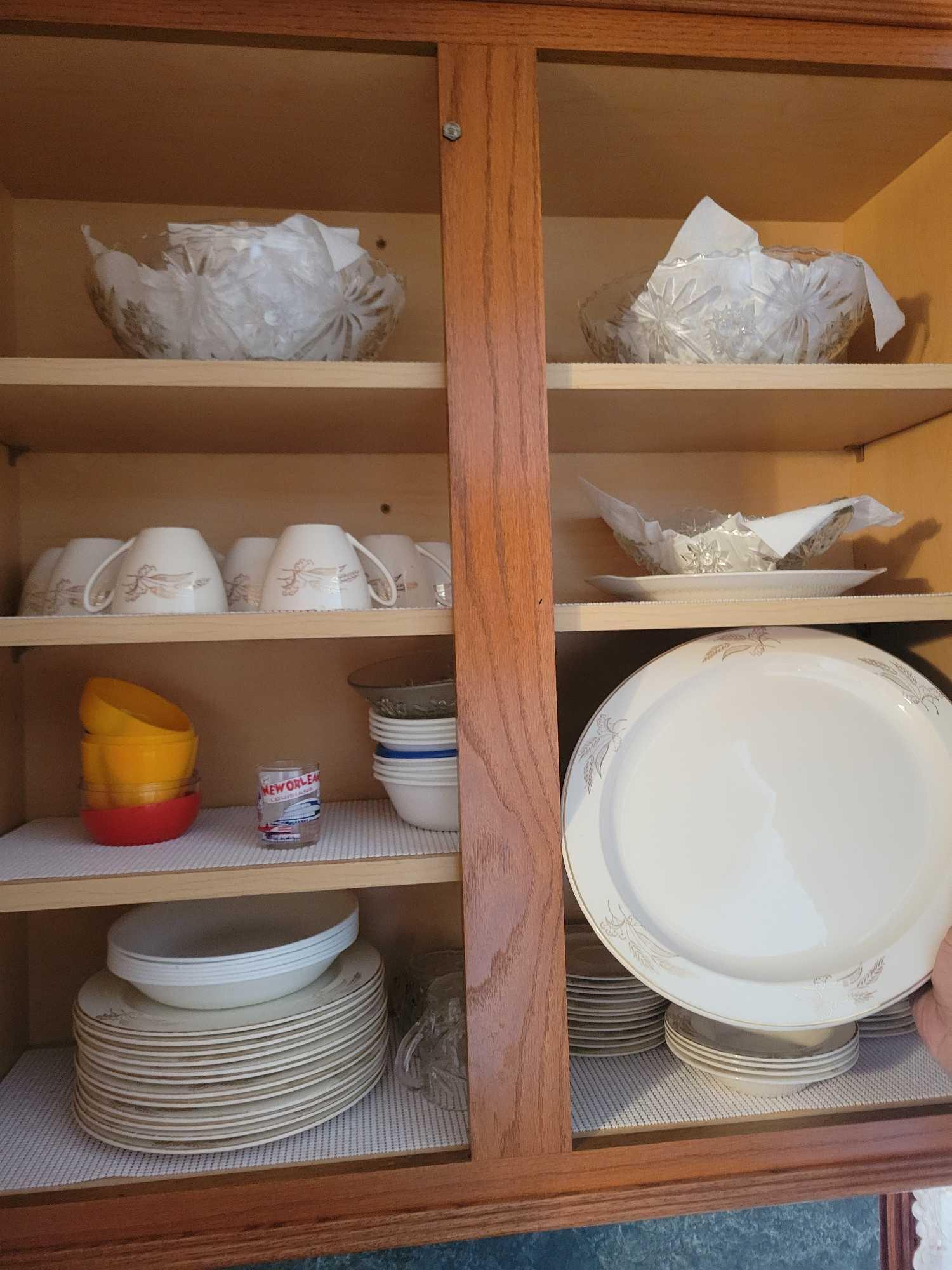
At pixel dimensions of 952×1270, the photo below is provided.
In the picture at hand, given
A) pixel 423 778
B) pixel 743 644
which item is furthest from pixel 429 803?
pixel 743 644

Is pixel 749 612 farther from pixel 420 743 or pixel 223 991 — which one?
pixel 223 991

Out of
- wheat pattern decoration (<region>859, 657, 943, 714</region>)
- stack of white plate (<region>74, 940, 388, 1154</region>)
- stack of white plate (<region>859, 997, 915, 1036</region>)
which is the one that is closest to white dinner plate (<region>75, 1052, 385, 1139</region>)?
stack of white plate (<region>74, 940, 388, 1154</region>)

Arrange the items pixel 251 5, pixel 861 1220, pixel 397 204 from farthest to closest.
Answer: pixel 861 1220 → pixel 397 204 → pixel 251 5

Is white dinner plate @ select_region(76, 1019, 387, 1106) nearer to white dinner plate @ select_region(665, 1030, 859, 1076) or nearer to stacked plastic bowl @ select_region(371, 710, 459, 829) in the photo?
stacked plastic bowl @ select_region(371, 710, 459, 829)

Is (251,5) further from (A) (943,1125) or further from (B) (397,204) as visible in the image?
(A) (943,1125)

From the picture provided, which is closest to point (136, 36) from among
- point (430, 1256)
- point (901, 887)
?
point (901, 887)

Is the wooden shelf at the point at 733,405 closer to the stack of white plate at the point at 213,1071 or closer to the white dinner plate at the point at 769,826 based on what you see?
the white dinner plate at the point at 769,826

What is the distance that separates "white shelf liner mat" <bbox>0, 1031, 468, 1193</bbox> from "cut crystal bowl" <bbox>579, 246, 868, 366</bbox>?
0.91m

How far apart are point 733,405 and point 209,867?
79 cm

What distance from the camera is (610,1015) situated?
1.18 meters

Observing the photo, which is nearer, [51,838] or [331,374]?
[331,374]

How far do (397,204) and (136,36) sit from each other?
1.41 feet

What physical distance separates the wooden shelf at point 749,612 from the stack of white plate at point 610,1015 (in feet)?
1.54

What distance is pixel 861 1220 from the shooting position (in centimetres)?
142
